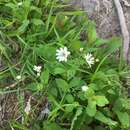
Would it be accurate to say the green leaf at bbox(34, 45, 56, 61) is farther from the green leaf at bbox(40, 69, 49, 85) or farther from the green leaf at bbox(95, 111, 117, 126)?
the green leaf at bbox(95, 111, 117, 126)

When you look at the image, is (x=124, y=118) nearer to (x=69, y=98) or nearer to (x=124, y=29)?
(x=69, y=98)

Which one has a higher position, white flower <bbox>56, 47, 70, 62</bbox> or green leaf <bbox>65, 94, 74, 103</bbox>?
white flower <bbox>56, 47, 70, 62</bbox>

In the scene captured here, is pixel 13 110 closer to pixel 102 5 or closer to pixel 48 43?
pixel 48 43

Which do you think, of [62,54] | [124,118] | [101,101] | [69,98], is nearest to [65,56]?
[62,54]

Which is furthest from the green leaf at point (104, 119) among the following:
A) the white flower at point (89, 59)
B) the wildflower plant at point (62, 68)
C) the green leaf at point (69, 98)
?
the white flower at point (89, 59)

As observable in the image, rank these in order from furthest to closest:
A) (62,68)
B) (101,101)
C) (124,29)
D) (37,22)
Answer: (124,29) < (37,22) < (62,68) < (101,101)

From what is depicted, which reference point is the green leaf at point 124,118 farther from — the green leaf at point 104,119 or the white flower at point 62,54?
the white flower at point 62,54

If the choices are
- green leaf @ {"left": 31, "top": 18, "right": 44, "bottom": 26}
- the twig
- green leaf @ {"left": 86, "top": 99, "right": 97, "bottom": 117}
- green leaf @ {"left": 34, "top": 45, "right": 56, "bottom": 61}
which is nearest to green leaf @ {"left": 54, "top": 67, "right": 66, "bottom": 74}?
green leaf @ {"left": 34, "top": 45, "right": 56, "bottom": 61}
